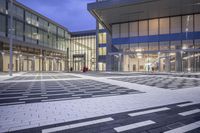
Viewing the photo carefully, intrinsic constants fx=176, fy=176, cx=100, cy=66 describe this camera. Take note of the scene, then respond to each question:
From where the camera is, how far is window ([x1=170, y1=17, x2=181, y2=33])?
33406mm

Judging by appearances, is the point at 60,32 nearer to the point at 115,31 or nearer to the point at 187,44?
the point at 115,31

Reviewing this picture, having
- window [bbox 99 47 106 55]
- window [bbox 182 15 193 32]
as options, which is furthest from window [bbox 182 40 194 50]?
window [bbox 99 47 106 55]

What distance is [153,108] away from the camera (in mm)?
5738

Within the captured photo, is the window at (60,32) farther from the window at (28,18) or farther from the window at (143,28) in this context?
the window at (143,28)

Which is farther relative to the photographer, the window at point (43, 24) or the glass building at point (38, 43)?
the window at point (43, 24)

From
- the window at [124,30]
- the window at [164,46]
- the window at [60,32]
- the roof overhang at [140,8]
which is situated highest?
the window at [60,32]

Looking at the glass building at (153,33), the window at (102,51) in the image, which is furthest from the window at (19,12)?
the window at (102,51)

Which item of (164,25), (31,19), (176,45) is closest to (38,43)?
(31,19)

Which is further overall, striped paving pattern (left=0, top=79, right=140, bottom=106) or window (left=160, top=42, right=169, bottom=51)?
window (left=160, top=42, right=169, bottom=51)

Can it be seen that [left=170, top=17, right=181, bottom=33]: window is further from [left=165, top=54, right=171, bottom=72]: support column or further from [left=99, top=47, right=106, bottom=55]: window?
[left=99, top=47, right=106, bottom=55]: window

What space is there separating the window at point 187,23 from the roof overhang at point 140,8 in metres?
1.19

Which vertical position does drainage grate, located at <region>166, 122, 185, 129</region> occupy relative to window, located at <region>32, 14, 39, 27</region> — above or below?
below

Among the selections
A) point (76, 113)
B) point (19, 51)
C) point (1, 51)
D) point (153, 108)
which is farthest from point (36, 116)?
point (19, 51)

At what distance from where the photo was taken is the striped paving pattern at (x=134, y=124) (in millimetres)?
3789
